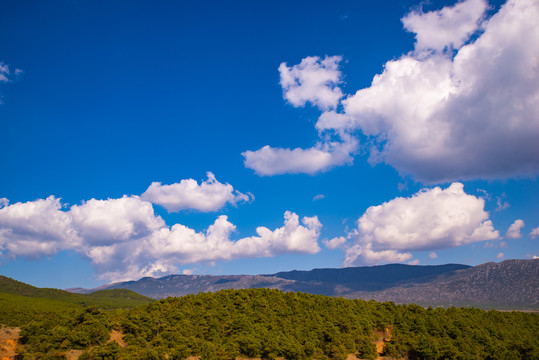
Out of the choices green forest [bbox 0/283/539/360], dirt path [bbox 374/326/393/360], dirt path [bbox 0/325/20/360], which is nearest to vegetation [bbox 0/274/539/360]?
green forest [bbox 0/283/539/360]

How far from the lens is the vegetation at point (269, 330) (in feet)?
151

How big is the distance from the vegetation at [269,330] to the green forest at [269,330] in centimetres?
14

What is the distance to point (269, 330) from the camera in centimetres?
5381

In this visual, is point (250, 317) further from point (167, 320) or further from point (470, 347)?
point (470, 347)

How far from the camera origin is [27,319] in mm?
53500

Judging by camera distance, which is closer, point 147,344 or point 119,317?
point 147,344

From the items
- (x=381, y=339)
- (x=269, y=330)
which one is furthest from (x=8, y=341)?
(x=381, y=339)

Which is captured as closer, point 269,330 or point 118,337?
point 118,337

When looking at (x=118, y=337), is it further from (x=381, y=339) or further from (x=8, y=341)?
(x=381, y=339)

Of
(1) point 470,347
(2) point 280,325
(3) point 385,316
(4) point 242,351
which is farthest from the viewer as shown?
(3) point 385,316

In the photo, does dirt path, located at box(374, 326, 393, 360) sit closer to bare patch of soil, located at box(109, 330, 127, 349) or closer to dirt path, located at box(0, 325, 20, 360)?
bare patch of soil, located at box(109, 330, 127, 349)

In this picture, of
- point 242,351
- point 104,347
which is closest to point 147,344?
point 104,347

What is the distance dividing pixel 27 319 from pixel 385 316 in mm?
59126

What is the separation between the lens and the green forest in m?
46.0
